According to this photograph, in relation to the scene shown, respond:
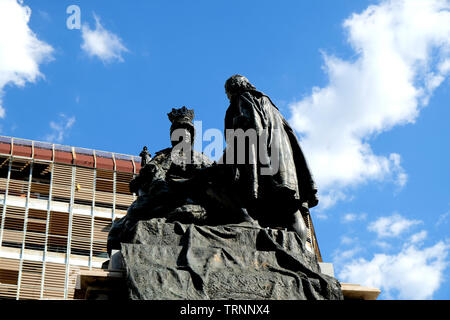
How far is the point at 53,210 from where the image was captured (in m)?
50.1

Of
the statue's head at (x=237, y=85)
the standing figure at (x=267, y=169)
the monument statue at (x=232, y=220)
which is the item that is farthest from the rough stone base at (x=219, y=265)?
the statue's head at (x=237, y=85)

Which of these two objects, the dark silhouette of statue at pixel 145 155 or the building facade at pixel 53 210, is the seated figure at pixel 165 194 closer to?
the dark silhouette of statue at pixel 145 155

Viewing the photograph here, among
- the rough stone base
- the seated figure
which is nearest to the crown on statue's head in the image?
the seated figure

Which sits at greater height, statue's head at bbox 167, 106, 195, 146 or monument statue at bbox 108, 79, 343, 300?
statue's head at bbox 167, 106, 195, 146

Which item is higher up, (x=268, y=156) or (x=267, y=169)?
(x=268, y=156)

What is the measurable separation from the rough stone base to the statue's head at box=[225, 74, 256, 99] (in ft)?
7.05

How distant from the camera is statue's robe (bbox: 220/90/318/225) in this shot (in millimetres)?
8766

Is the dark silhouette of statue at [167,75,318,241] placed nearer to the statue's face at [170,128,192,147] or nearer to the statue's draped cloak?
the statue's draped cloak

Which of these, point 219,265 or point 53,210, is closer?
point 219,265

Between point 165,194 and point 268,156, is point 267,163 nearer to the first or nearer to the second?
point 268,156

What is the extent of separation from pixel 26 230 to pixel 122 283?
42.8m

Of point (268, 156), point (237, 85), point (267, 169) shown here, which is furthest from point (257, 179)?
point (237, 85)

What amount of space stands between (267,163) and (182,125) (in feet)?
8.48
